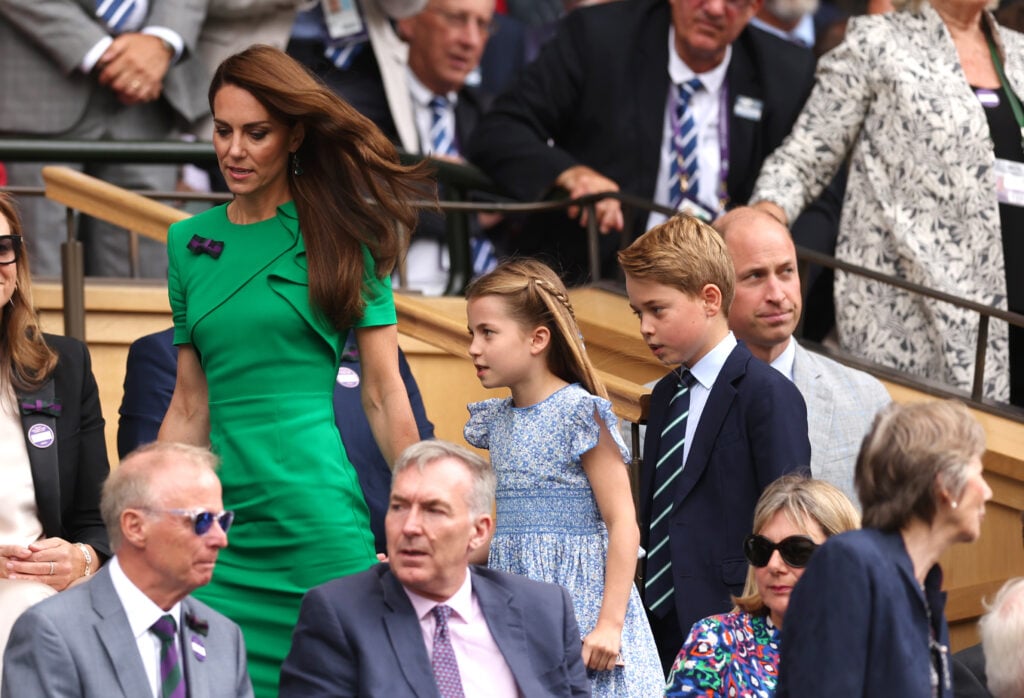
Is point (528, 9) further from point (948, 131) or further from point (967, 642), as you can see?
point (967, 642)

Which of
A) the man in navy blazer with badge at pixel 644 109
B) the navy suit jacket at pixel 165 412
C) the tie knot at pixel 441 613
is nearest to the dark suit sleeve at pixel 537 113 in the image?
the man in navy blazer with badge at pixel 644 109

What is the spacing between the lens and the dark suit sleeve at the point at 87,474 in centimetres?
481

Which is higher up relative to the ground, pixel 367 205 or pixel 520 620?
pixel 367 205

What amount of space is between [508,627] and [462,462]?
1.15 ft

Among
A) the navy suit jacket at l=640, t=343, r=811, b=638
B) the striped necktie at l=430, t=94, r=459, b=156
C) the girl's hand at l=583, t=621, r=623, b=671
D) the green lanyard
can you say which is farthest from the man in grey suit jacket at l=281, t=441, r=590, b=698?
the striped necktie at l=430, t=94, r=459, b=156

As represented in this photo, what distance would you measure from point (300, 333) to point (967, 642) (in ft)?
10.4

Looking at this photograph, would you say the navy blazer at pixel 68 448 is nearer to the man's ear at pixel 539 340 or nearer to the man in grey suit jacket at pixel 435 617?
the man in grey suit jacket at pixel 435 617

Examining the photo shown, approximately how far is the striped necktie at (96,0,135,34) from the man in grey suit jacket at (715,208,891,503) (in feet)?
9.56

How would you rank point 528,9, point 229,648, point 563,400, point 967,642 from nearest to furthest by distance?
1. point 229,648
2. point 563,400
3. point 967,642
4. point 528,9

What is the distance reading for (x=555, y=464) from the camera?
4.71 m

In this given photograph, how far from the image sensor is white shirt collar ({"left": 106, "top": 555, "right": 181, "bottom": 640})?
3.97m

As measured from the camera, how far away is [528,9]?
9.84 metres

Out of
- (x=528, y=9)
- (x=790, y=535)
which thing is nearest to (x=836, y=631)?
(x=790, y=535)

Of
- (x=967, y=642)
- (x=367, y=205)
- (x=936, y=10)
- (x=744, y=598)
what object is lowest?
(x=967, y=642)
